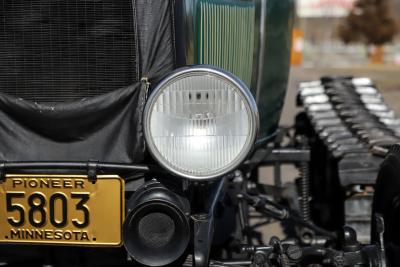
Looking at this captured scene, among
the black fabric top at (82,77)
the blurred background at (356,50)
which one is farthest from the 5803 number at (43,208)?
the blurred background at (356,50)

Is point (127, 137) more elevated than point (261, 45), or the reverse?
point (261, 45)

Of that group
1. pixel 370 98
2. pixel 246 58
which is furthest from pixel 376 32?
pixel 246 58

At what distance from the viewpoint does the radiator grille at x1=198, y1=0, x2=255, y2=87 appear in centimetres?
343

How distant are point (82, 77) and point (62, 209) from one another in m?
0.59

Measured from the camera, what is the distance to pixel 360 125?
16.7ft

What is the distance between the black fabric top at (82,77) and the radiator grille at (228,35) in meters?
0.26

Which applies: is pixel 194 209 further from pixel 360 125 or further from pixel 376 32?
pixel 376 32

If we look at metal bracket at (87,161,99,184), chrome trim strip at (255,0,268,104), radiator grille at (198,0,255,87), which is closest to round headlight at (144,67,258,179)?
metal bracket at (87,161,99,184)

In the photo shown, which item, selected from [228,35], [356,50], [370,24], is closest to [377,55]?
[370,24]

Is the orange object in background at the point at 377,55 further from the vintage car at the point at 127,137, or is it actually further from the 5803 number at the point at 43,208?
the 5803 number at the point at 43,208

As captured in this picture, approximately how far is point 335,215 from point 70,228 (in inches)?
107

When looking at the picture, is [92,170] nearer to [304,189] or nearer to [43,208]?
[43,208]

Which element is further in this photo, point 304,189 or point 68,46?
point 304,189

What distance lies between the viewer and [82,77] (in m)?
3.23
